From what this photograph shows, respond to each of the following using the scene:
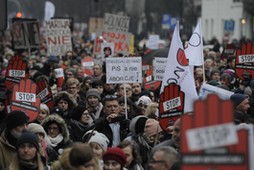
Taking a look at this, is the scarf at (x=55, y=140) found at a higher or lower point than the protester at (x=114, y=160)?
lower

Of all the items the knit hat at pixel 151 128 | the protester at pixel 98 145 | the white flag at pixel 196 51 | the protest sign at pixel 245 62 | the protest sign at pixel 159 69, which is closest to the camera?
the protester at pixel 98 145

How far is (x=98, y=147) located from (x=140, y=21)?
77.3m

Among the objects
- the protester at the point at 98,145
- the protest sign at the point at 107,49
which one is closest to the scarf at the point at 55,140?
the protester at the point at 98,145

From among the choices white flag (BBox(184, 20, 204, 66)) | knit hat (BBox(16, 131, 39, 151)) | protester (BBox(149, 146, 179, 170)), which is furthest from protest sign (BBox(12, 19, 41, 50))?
protester (BBox(149, 146, 179, 170))

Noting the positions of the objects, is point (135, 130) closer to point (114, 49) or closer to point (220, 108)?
point (220, 108)

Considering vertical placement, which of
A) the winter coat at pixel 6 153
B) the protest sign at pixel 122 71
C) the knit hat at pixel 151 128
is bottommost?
the winter coat at pixel 6 153

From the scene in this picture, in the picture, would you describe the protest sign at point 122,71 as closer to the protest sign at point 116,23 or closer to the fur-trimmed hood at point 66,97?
the fur-trimmed hood at point 66,97

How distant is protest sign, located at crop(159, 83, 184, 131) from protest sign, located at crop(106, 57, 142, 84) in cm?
401

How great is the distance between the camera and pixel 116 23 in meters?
27.6

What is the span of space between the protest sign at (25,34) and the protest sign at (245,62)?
12.8 meters

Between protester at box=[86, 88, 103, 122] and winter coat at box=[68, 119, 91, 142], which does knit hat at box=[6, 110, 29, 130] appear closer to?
winter coat at box=[68, 119, 91, 142]

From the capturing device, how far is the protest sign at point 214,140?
598 centimetres

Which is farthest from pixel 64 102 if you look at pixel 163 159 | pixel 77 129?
pixel 163 159

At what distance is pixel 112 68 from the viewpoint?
15234 millimetres
